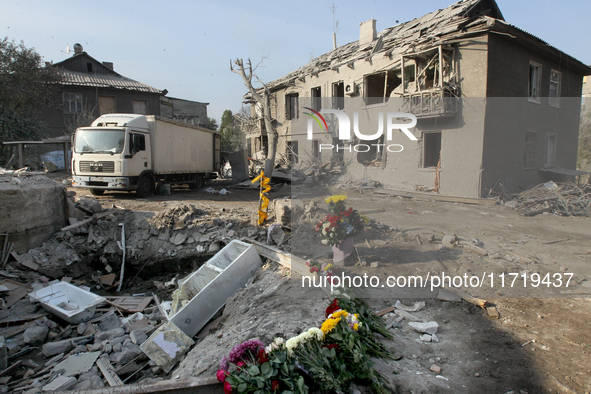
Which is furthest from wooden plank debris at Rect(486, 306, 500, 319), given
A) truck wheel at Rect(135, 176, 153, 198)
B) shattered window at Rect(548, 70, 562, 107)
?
shattered window at Rect(548, 70, 562, 107)

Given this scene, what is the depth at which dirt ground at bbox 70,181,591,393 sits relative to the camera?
297cm

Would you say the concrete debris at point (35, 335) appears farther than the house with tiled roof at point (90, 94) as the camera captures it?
No

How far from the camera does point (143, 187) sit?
1175 centimetres

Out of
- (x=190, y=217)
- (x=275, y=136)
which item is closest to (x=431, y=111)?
(x=275, y=136)

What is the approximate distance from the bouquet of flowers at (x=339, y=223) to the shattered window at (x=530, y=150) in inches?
321

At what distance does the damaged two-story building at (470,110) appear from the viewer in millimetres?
9047

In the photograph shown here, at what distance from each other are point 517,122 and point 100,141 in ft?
44.9

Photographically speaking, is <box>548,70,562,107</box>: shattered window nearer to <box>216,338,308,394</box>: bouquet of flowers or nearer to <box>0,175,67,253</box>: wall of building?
<box>216,338,308,394</box>: bouquet of flowers

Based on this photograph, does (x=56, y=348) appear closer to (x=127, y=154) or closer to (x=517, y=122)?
(x=127, y=154)

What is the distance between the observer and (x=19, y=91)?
18578 mm

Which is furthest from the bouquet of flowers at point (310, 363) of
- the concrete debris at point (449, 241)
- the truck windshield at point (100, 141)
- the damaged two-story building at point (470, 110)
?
the truck windshield at point (100, 141)

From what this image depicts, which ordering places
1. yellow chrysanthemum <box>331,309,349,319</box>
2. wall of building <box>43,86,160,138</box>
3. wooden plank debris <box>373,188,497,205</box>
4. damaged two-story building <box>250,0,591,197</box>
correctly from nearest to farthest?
yellow chrysanthemum <box>331,309,349,319</box> < wooden plank debris <box>373,188,497,205</box> < damaged two-story building <box>250,0,591,197</box> < wall of building <box>43,86,160,138</box>

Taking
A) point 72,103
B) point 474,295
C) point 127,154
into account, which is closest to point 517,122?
point 474,295

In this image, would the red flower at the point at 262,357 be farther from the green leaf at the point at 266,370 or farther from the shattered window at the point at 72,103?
the shattered window at the point at 72,103
